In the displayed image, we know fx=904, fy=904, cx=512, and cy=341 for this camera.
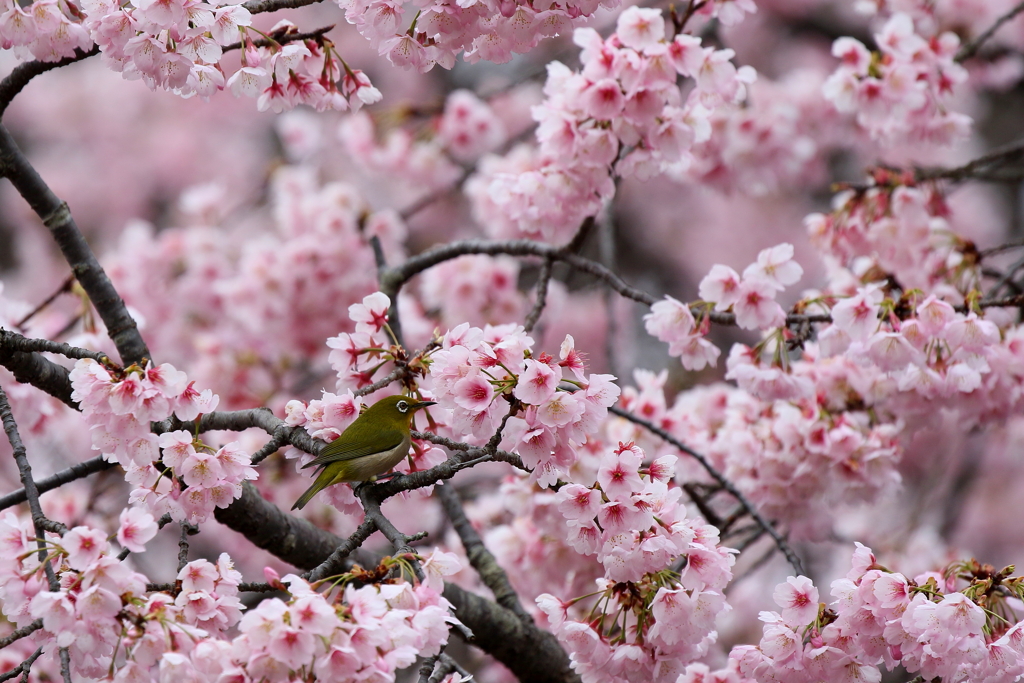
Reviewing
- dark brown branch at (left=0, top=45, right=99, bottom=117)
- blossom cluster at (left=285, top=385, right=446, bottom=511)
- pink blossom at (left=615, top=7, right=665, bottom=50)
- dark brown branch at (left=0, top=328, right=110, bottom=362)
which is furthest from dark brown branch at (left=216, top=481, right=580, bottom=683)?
pink blossom at (left=615, top=7, right=665, bottom=50)

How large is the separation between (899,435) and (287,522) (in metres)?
2.00

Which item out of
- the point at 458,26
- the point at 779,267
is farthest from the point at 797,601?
the point at 458,26

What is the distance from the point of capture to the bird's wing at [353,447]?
1804 mm

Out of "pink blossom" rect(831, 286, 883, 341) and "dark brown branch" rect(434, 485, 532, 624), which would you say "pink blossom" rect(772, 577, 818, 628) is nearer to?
"pink blossom" rect(831, 286, 883, 341)

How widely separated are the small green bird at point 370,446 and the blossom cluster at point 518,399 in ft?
0.72

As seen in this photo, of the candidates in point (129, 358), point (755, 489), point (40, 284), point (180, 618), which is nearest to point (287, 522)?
point (129, 358)

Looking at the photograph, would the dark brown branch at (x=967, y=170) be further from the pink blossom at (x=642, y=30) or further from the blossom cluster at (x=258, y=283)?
the blossom cluster at (x=258, y=283)

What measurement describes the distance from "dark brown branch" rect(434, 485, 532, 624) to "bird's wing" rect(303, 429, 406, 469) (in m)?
0.84

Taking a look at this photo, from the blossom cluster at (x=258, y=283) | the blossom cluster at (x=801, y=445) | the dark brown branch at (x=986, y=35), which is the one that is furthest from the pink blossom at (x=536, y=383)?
the blossom cluster at (x=258, y=283)

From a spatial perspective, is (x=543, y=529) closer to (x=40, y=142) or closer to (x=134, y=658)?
(x=134, y=658)

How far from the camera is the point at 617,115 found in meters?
2.47

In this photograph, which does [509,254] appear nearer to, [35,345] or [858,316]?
[858,316]

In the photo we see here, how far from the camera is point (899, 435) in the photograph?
9.89ft

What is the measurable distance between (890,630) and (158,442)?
1.48 meters
